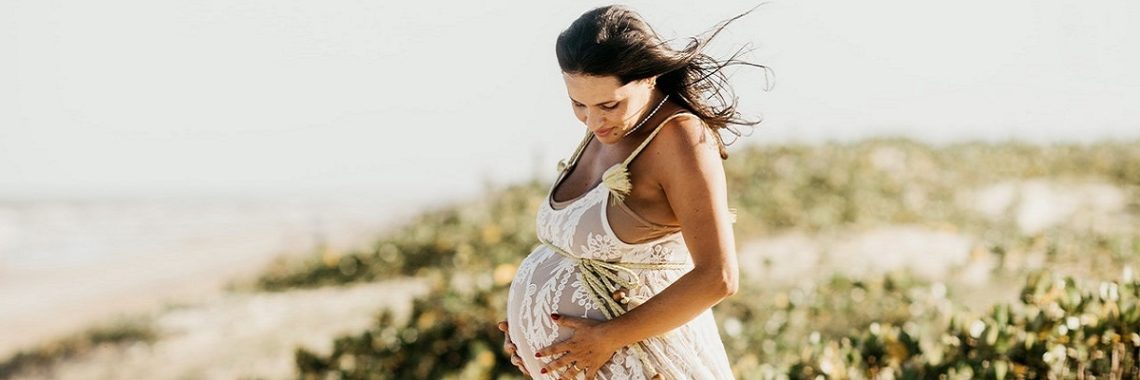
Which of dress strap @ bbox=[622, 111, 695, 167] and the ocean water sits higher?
dress strap @ bbox=[622, 111, 695, 167]

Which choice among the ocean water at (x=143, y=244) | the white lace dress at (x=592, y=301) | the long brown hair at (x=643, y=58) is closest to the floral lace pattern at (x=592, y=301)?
the white lace dress at (x=592, y=301)

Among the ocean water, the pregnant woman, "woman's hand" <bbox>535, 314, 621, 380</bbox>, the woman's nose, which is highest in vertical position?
the woman's nose

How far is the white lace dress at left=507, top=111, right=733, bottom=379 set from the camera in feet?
6.85

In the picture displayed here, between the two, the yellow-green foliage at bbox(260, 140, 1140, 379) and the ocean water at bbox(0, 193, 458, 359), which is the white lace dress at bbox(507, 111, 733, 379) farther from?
the ocean water at bbox(0, 193, 458, 359)

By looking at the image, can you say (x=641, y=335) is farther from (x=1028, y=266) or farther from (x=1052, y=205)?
(x=1052, y=205)

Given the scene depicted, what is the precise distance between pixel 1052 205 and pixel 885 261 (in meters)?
2.95

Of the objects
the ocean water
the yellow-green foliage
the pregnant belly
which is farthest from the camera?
the ocean water

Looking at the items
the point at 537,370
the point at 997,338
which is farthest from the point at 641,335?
the point at 997,338

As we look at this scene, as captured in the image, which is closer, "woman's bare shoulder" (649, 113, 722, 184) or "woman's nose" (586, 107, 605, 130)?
"woman's bare shoulder" (649, 113, 722, 184)

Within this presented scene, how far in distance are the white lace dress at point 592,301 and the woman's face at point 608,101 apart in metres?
0.12

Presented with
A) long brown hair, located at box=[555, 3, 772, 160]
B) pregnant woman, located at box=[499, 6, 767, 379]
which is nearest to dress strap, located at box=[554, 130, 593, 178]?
pregnant woman, located at box=[499, 6, 767, 379]

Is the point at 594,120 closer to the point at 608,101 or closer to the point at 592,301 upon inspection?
the point at 608,101

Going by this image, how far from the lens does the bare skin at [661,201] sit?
6.25 feet

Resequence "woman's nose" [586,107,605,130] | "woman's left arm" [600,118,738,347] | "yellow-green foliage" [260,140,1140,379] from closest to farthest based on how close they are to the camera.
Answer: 1. "woman's left arm" [600,118,738,347]
2. "woman's nose" [586,107,605,130]
3. "yellow-green foliage" [260,140,1140,379]
